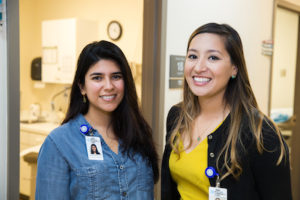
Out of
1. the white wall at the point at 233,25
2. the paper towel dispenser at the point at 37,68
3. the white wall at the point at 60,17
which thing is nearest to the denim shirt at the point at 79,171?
the white wall at the point at 233,25

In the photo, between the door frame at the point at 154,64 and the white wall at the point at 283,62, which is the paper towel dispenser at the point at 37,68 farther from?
the white wall at the point at 283,62

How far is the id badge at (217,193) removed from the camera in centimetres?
130

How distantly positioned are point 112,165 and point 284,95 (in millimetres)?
4340

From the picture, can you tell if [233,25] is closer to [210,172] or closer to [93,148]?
[210,172]

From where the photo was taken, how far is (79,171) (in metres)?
1.24

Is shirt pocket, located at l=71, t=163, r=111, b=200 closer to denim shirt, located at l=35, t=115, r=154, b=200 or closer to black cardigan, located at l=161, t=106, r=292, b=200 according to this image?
denim shirt, located at l=35, t=115, r=154, b=200

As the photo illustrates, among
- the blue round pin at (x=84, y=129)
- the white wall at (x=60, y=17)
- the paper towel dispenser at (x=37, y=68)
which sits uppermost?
the white wall at (x=60, y=17)

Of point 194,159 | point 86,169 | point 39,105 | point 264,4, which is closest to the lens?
point 86,169

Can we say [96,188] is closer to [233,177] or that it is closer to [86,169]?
[86,169]

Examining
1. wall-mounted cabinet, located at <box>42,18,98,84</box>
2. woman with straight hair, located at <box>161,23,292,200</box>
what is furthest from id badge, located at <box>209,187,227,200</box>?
wall-mounted cabinet, located at <box>42,18,98,84</box>

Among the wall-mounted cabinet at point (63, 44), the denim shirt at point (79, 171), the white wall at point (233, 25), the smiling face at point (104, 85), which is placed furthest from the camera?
the wall-mounted cabinet at point (63, 44)

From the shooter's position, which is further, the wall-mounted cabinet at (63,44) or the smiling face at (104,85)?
the wall-mounted cabinet at (63,44)

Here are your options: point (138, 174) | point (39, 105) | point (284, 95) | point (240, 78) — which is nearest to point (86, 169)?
point (138, 174)

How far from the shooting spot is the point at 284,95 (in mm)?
5008
